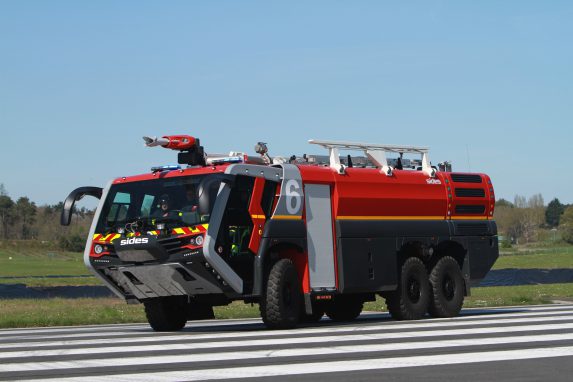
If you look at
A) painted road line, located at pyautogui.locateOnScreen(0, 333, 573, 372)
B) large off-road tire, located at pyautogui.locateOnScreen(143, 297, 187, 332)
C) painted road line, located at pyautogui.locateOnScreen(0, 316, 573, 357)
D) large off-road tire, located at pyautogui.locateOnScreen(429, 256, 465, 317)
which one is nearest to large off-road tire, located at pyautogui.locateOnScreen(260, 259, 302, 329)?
painted road line, located at pyautogui.locateOnScreen(0, 316, 573, 357)

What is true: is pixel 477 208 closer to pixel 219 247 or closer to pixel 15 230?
pixel 219 247

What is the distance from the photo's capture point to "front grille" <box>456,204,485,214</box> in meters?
20.2

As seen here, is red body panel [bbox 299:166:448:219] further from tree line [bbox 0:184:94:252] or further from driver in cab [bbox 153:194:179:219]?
Result: tree line [bbox 0:184:94:252]

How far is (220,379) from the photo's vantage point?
30.2 ft

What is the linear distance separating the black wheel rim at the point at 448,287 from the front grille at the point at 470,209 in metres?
1.33

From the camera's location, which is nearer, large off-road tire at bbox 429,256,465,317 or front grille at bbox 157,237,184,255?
front grille at bbox 157,237,184,255

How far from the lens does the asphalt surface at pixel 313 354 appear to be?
945 cm

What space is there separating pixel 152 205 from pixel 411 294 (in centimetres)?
529

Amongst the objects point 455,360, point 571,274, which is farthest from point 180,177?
point 571,274

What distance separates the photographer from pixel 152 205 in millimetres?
16203

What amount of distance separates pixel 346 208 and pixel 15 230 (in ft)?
488

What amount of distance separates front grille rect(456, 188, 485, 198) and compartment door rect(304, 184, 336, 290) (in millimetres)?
3747

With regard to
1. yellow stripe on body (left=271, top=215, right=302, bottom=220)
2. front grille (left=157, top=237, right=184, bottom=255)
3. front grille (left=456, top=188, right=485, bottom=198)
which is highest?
front grille (left=456, top=188, right=485, bottom=198)

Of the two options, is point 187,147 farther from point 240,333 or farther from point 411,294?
point 411,294
